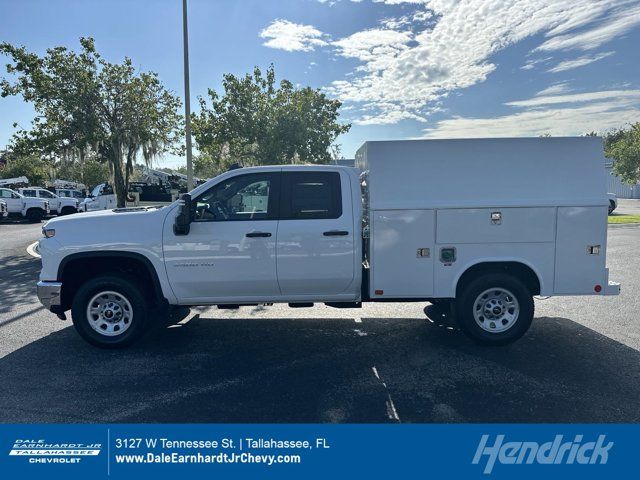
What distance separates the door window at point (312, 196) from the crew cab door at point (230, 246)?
6.3 inches

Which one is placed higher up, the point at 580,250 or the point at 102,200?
the point at 102,200

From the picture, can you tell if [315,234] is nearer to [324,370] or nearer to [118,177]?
[324,370]

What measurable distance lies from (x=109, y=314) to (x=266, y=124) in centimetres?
1614

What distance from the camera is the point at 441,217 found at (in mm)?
4934

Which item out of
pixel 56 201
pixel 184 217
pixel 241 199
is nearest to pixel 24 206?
pixel 56 201

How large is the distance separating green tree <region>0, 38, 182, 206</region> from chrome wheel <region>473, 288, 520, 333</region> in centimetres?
2002

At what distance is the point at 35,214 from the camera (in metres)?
24.6

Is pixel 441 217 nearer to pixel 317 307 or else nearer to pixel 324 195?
pixel 324 195

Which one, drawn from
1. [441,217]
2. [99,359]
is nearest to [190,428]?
[99,359]

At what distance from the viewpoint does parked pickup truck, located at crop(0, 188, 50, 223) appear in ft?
79.2

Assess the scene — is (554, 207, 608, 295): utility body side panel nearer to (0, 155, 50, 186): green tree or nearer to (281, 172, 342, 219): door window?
(281, 172, 342, 219): door window

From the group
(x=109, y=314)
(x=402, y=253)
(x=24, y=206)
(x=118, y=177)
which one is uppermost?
(x=118, y=177)

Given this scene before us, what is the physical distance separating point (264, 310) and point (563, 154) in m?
4.50

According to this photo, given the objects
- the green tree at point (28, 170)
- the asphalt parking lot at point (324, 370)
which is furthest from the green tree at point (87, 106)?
the green tree at point (28, 170)
